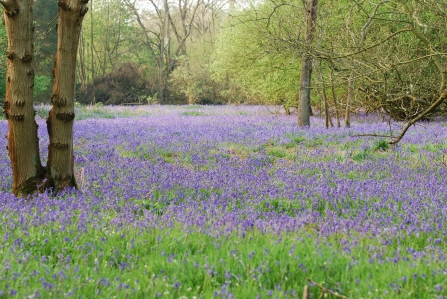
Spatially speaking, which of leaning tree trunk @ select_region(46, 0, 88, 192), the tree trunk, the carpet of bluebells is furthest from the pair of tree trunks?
the tree trunk

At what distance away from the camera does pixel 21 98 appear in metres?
A: 5.41

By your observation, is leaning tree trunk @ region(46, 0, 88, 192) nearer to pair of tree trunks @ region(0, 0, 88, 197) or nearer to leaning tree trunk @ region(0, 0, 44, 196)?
pair of tree trunks @ region(0, 0, 88, 197)

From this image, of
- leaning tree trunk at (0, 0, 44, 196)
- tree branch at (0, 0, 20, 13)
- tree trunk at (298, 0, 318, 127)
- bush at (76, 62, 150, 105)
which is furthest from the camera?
bush at (76, 62, 150, 105)

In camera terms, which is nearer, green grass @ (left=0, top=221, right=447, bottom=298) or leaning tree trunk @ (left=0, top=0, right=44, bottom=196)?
green grass @ (left=0, top=221, right=447, bottom=298)

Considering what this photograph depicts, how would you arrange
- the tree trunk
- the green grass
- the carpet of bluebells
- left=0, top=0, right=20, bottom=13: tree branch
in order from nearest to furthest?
1. the green grass
2. the carpet of bluebells
3. left=0, top=0, right=20, bottom=13: tree branch
4. the tree trunk

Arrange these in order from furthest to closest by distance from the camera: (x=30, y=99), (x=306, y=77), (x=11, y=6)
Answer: (x=306, y=77)
(x=30, y=99)
(x=11, y=6)

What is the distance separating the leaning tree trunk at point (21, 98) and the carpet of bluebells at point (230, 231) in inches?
14.7

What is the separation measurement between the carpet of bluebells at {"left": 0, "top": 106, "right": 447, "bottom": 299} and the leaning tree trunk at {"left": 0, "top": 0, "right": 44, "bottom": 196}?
37 cm

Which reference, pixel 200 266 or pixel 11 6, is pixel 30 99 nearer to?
pixel 11 6

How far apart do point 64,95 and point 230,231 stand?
9.83 feet

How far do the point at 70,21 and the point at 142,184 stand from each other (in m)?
2.43

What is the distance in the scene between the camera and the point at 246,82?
23.4 metres

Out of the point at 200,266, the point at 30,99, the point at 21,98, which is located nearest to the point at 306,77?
the point at 30,99

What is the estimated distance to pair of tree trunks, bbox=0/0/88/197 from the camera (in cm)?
534
